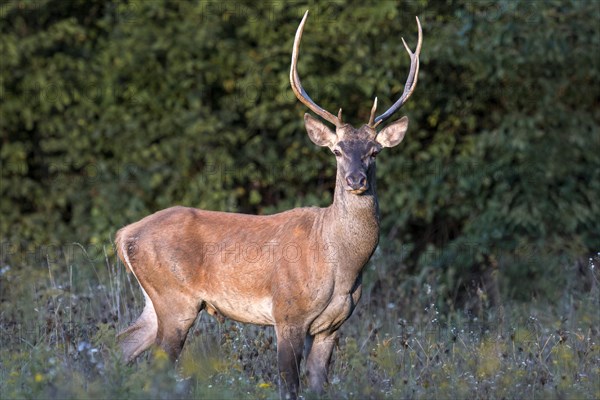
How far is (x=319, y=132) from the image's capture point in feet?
19.3

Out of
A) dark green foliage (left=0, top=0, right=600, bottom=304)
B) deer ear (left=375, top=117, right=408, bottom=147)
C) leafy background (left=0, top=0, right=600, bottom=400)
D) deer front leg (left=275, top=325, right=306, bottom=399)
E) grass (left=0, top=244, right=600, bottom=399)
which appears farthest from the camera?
dark green foliage (left=0, top=0, right=600, bottom=304)

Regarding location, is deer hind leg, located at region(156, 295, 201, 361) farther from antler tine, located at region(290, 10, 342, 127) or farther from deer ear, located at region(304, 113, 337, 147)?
antler tine, located at region(290, 10, 342, 127)

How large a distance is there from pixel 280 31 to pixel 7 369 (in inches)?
A: 230

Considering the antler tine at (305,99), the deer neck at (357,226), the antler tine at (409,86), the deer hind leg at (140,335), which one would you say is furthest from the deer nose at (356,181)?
the deer hind leg at (140,335)

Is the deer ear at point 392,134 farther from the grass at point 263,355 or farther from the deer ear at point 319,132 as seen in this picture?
the grass at point 263,355

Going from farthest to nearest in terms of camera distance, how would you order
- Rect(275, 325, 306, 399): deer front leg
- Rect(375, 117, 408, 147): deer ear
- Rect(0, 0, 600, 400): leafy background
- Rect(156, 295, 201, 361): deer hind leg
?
Rect(0, 0, 600, 400): leafy background → Rect(375, 117, 408, 147): deer ear → Rect(156, 295, 201, 361): deer hind leg → Rect(275, 325, 306, 399): deer front leg

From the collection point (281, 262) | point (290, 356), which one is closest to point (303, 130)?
point (281, 262)

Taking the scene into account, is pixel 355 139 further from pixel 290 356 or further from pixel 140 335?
pixel 140 335

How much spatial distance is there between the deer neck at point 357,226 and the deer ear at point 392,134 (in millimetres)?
352

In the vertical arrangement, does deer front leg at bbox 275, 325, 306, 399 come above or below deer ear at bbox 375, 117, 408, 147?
below

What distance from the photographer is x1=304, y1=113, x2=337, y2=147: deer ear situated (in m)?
5.83

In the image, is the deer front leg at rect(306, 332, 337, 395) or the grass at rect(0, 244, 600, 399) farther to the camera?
the deer front leg at rect(306, 332, 337, 395)

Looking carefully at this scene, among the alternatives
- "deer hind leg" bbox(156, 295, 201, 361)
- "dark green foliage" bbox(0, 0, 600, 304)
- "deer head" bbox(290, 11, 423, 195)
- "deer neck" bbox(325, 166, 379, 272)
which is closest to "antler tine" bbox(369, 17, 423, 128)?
"deer head" bbox(290, 11, 423, 195)

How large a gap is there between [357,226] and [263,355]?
3.33 ft
